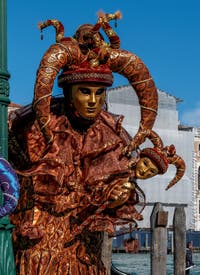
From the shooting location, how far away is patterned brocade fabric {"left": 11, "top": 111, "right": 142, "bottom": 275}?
17.7 feet

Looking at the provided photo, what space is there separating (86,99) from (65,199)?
27.2 inches

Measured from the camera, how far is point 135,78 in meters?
5.55

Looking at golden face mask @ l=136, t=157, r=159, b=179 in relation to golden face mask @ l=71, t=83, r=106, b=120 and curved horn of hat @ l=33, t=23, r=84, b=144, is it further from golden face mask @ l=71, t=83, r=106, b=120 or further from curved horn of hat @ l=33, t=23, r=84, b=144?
curved horn of hat @ l=33, t=23, r=84, b=144

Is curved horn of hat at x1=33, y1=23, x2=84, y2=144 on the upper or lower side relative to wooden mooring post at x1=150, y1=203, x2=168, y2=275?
upper

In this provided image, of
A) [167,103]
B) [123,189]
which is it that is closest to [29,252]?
[123,189]

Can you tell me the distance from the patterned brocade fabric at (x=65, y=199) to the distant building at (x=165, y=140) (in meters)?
28.3

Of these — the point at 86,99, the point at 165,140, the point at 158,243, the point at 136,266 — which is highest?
the point at 165,140

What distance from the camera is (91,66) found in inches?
213

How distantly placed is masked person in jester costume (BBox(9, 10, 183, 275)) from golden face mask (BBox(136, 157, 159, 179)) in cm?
6

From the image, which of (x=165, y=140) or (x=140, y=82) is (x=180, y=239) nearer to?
(x=140, y=82)

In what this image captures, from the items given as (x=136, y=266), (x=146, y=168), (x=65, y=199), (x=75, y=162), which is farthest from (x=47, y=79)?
(x=136, y=266)

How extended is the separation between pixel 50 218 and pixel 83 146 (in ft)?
1.78

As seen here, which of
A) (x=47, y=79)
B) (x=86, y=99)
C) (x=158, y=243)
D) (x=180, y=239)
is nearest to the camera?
(x=47, y=79)

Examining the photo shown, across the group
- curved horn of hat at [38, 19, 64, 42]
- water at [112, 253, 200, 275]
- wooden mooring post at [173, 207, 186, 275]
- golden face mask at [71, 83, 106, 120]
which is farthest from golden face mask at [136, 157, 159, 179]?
water at [112, 253, 200, 275]
